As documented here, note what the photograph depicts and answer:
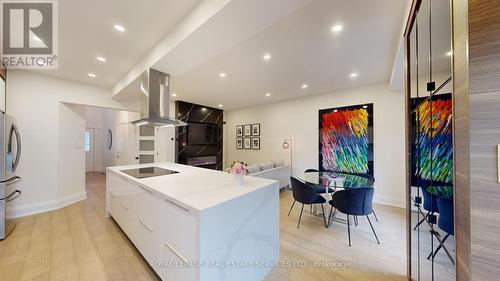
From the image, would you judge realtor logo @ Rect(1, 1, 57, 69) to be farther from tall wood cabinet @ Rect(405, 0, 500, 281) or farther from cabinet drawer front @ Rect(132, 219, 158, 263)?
tall wood cabinet @ Rect(405, 0, 500, 281)

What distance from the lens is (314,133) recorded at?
4.93 meters

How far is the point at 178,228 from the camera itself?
4.43ft

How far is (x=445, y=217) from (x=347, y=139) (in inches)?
143

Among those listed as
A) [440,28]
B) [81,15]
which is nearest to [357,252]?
[440,28]

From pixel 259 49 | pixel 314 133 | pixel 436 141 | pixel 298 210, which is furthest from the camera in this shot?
pixel 314 133

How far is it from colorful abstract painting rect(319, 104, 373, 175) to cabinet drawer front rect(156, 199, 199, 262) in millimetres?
4176

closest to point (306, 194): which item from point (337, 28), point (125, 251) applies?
point (337, 28)

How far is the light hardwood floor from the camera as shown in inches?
70.6

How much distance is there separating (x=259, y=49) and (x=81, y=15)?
6.64ft

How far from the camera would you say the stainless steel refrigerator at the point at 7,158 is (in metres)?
2.40

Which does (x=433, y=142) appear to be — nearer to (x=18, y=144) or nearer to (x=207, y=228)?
(x=207, y=228)

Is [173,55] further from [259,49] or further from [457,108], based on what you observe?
[457,108]

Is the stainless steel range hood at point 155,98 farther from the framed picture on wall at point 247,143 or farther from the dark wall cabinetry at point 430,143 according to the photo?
the framed picture on wall at point 247,143

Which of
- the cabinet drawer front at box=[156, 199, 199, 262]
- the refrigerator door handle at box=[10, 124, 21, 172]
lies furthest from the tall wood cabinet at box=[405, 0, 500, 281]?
the refrigerator door handle at box=[10, 124, 21, 172]
